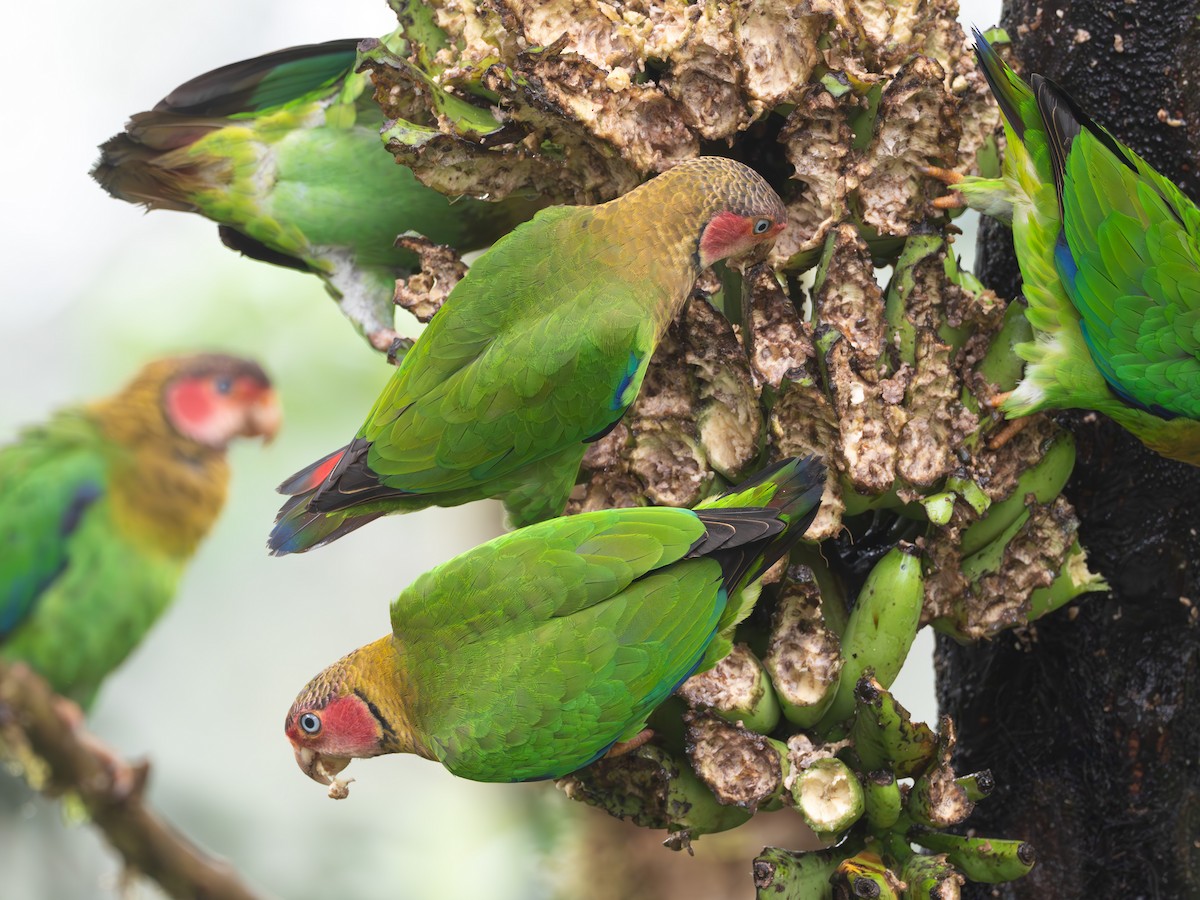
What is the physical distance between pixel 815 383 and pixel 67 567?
5.90ft

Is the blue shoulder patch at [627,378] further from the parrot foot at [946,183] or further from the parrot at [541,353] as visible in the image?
the parrot foot at [946,183]

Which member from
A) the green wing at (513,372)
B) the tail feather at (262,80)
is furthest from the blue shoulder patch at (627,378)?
the tail feather at (262,80)

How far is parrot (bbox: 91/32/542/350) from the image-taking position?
5.63 ft

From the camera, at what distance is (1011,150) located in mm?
1407

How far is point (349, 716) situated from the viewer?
1268 millimetres

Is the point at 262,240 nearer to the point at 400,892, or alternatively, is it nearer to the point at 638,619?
the point at 638,619

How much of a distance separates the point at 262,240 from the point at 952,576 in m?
1.29

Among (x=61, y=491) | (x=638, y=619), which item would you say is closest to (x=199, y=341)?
(x=61, y=491)

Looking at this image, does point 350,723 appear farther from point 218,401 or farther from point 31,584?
point 218,401

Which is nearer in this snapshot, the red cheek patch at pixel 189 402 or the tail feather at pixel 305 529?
the tail feather at pixel 305 529

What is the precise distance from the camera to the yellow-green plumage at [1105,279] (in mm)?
1294

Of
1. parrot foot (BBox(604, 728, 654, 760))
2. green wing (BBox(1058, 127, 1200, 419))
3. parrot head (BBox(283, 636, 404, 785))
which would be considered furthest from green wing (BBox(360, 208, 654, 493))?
green wing (BBox(1058, 127, 1200, 419))

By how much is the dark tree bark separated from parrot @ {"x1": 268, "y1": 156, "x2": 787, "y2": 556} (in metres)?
0.59

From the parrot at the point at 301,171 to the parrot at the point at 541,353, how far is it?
44cm
